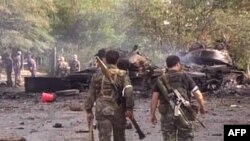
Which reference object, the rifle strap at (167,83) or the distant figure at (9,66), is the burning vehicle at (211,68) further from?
the rifle strap at (167,83)

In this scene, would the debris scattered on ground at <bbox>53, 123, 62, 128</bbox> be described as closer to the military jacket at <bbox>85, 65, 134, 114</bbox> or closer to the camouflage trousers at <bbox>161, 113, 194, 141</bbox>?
the military jacket at <bbox>85, 65, 134, 114</bbox>

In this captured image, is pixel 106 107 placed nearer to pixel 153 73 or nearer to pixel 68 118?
pixel 68 118

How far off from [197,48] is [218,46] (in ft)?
7.21

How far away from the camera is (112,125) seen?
8578mm

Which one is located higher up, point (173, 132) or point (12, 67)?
point (12, 67)

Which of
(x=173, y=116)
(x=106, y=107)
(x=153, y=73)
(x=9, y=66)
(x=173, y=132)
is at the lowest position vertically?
(x=173, y=132)

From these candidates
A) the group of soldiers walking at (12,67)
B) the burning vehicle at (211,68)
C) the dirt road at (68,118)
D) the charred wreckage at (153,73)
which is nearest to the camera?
the dirt road at (68,118)

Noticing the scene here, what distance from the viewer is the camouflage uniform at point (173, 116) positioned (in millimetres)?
8273

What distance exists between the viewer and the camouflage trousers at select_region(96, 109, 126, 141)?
27.9 ft

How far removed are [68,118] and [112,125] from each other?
7.19m

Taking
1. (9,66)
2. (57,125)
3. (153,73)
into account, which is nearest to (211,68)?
(153,73)

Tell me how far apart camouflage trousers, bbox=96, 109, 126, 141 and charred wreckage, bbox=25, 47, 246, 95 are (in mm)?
10793

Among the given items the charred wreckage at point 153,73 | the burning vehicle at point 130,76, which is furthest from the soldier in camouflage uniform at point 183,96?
the burning vehicle at point 130,76

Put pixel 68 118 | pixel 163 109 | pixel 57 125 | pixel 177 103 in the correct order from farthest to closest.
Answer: pixel 68 118
pixel 57 125
pixel 163 109
pixel 177 103
